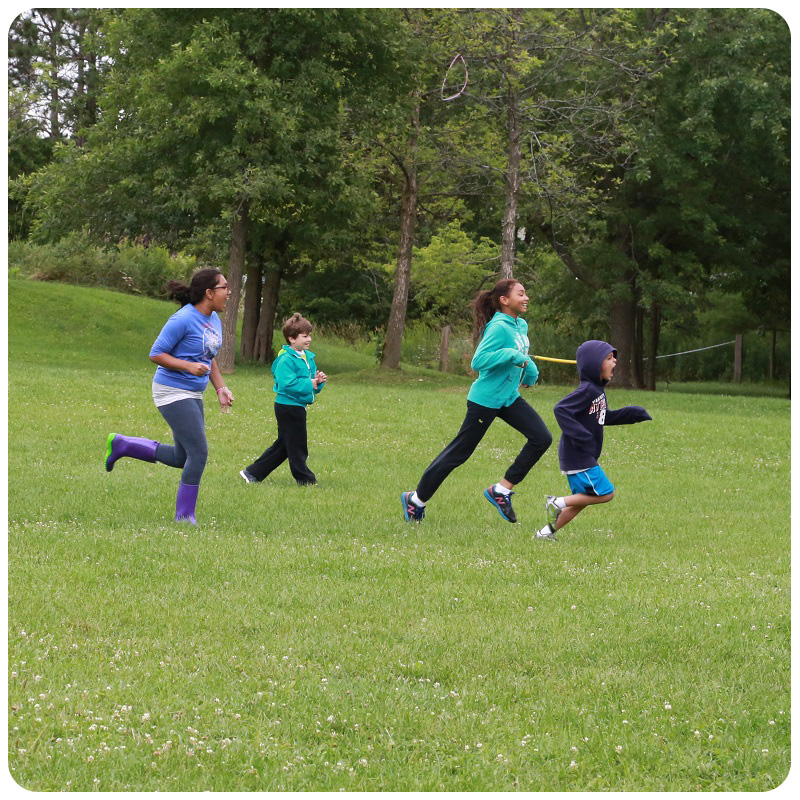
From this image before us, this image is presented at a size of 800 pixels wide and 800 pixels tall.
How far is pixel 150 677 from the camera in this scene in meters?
5.45

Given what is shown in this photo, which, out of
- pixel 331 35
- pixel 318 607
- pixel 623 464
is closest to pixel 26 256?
pixel 331 35

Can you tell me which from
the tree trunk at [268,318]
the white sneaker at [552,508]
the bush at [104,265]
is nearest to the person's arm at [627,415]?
the white sneaker at [552,508]

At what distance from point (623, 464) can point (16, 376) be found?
13.1 meters

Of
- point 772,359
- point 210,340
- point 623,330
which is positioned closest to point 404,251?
point 623,330

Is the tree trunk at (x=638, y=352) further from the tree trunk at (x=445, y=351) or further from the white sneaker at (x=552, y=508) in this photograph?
the white sneaker at (x=552, y=508)

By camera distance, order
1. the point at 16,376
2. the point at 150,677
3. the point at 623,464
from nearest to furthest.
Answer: the point at 150,677 < the point at 623,464 < the point at 16,376

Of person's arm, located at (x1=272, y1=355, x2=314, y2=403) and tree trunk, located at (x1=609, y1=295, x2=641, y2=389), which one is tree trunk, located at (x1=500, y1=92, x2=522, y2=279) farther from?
person's arm, located at (x1=272, y1=355, x2=314, y2=403)

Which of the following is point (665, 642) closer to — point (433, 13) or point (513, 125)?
point (513, 125)

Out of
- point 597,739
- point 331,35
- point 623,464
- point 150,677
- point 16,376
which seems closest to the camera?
point 597,739

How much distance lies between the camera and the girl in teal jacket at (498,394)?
32.5 feet

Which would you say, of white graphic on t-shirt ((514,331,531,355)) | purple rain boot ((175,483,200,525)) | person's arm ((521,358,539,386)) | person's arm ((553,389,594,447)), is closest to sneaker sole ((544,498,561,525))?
person's arm ((553,389,594,447))

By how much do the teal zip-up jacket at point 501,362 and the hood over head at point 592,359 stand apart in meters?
0.49

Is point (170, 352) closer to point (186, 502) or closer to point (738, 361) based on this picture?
point (186, 502)

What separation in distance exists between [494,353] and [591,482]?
4.81 feet
